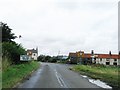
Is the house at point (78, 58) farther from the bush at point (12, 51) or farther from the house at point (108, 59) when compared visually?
the bush at point (12, 51)

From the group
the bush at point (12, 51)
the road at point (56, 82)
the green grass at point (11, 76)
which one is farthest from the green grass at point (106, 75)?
the bush at point (12, 51)

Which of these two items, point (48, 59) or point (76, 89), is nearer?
point (76, 89)

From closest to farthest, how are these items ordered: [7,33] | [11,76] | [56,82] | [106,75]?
[56,82]
[11,76]
[106,75]
[7,33]

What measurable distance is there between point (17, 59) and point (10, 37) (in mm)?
17259

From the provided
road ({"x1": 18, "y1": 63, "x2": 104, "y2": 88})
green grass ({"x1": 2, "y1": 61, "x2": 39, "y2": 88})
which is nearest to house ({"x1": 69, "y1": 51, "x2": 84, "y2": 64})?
green grass ({"x1": 2, "y1": 61, "x2": 39, "y2": 88})

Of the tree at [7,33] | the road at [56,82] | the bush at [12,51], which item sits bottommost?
the road at [56,82]

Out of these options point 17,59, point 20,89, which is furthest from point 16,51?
point 20,89

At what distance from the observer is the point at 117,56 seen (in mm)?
153375

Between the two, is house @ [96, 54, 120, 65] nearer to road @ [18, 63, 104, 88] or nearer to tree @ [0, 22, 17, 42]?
tree @ [0, 22, 17, 42]

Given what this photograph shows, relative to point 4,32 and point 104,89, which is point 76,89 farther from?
point 4,32

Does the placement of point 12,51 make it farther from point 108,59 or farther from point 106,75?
point 108,59

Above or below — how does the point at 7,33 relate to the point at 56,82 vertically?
above

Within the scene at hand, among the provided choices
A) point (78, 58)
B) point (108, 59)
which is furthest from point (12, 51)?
point (108, 59)

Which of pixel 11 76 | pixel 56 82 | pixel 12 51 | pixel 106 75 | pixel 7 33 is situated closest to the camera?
pixel 56 82
